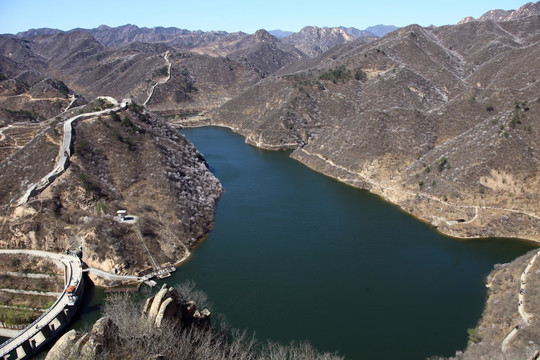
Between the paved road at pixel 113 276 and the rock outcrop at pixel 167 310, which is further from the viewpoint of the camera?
the paved road at pixel 113 276

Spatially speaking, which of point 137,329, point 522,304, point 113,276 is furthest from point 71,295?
point 522,304

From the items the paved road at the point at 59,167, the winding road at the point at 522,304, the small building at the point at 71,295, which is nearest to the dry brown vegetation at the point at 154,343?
the small building at the point at 71,295

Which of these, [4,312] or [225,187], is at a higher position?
[225,187]

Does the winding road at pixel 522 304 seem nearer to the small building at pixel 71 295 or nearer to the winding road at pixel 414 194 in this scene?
the winding road at pixel 414 194

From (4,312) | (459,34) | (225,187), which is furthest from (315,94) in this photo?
(4,312)

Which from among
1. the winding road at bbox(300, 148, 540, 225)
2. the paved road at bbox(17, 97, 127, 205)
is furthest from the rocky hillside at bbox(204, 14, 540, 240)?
the paved road at bbox(17, 97, 127, 205)

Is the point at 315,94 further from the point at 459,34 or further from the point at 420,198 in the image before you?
the point at 459,34

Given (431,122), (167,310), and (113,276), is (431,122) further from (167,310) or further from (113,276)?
(167,310)
